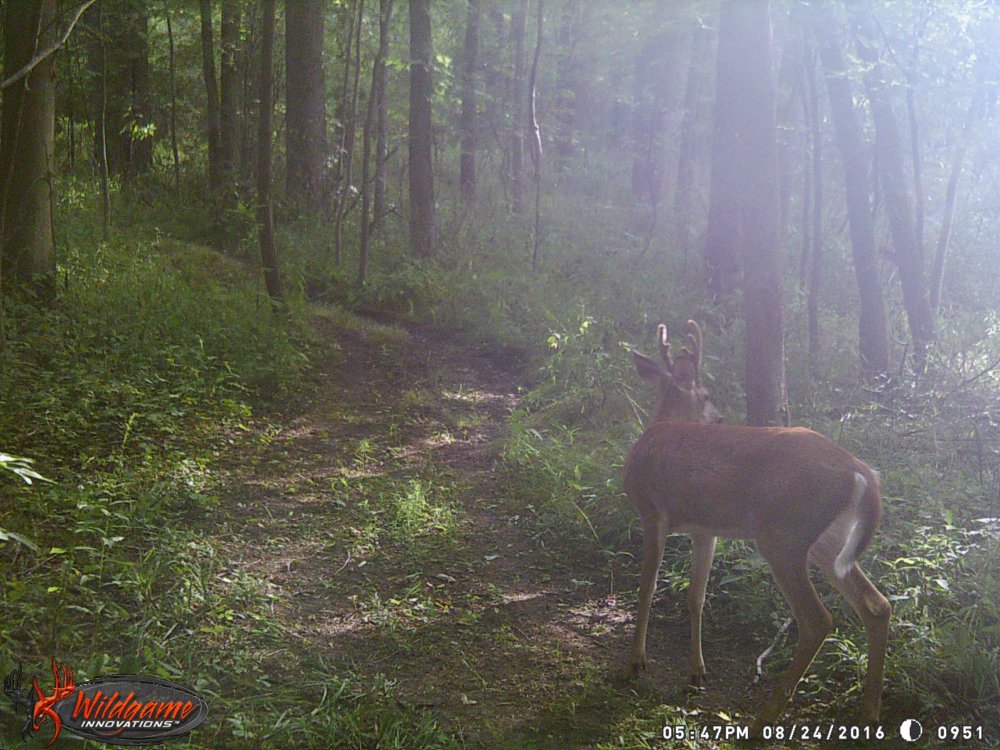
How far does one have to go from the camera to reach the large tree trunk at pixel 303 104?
1623cm

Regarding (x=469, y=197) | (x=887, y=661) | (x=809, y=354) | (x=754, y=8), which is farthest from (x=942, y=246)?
(x=887, y=661)

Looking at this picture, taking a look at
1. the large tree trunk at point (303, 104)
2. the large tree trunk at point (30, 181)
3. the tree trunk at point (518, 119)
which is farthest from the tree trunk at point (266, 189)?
the tree trunk at point (518, 119)

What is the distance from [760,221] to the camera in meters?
7.47

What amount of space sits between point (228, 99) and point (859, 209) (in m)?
11.3

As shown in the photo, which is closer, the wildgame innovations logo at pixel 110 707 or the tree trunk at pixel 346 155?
the wildgame innovations logo at pixel 110 707

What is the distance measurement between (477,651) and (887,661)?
205 centimetres

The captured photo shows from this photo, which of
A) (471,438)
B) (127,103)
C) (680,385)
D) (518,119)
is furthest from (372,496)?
(518,119)

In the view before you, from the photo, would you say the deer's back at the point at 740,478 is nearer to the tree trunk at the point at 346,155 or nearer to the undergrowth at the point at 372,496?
the undergrowth at the point at 372,496

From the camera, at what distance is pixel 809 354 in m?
11.5

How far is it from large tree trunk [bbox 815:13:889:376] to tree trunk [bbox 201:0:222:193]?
902cm

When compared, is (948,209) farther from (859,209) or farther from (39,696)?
(39,696)

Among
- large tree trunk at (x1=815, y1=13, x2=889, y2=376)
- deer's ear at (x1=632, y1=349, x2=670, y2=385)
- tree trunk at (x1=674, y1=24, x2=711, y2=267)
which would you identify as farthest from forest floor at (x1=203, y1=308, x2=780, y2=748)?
tree trunk at (x1=674, y1=24, x2=711, y2=267)

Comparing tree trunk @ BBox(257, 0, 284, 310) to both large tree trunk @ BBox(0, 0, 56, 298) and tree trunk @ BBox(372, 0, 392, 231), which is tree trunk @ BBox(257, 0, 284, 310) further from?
tree trunk @ BBox(372, 0, 392, 231)

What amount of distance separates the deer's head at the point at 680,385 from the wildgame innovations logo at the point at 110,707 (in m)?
3.04
